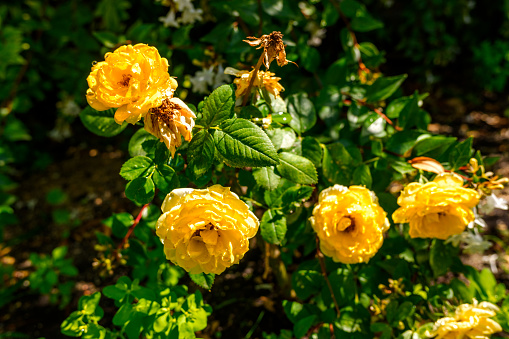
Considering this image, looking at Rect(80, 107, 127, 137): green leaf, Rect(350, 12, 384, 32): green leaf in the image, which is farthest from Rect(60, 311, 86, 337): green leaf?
Rect(350, 12, 384, 32): green leaf

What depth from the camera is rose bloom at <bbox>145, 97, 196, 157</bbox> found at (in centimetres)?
76

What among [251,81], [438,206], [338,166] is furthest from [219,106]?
[438,206]

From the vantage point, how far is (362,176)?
3.48 ft

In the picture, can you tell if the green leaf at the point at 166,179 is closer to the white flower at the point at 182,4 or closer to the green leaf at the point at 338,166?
the green leaf at the point at 338,166

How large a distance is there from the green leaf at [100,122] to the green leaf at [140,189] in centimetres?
19

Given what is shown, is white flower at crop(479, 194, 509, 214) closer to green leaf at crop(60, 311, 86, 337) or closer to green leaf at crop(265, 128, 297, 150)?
green leaf at crop(265, 128, 297, 150)

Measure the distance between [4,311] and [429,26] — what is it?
258 cm

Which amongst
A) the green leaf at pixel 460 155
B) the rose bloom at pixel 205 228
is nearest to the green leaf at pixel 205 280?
the rose bloom at pixel 205 228

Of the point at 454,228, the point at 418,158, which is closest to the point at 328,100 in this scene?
the point at 418,158

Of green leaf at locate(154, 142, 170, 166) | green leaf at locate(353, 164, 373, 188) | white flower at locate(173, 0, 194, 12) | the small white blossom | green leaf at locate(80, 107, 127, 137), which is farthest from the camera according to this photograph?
white flower at locate(173, 0, 194, 12)

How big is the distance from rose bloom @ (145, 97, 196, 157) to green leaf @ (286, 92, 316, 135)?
0.42 meters

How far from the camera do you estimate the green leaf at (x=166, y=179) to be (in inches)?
33.1

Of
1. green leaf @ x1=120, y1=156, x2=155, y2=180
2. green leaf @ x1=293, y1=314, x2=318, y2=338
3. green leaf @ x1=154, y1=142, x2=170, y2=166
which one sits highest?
green leaf @ x1=154, y1=142, x2=170, y2=166

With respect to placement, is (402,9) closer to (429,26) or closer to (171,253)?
(429,26)
